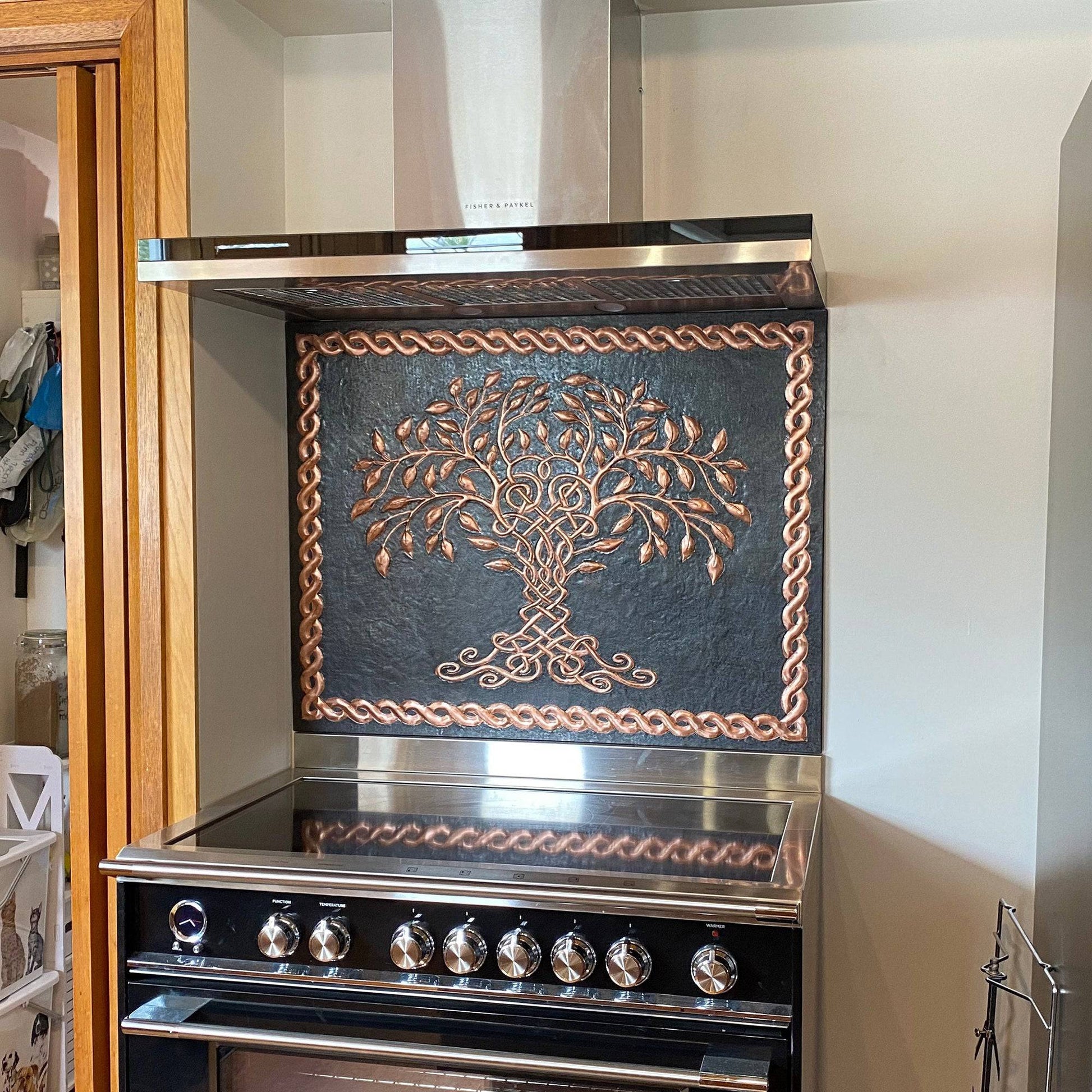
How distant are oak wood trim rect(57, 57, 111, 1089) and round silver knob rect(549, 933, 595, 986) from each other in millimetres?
735

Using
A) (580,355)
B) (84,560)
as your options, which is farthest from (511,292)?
(84,560)

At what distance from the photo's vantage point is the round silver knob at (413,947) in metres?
1.46

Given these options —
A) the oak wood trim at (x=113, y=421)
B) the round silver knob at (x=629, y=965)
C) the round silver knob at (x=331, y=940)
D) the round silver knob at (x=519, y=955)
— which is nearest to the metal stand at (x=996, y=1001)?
the round silver knob at (x=629, y=965)

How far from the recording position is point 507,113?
5.48 ft

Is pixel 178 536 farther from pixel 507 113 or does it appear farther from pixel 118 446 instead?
pixel 507 113

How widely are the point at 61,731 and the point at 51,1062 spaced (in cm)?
48

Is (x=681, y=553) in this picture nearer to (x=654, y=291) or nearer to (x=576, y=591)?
(x=576, y=591)

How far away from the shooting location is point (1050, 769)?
1.70 m

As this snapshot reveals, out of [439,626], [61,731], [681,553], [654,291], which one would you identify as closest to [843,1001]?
[681,553]

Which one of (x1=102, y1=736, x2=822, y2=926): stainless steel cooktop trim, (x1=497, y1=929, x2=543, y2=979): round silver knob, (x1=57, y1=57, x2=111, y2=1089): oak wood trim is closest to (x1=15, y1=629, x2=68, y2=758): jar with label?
(x1=57, y1=57, x2=111, y2=1089): oak wood trim

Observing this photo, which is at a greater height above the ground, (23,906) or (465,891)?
(465,891)

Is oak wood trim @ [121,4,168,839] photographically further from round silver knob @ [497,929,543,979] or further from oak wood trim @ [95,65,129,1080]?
round silver knob @ [497,929,543,979]

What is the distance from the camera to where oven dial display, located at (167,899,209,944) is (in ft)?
5.07

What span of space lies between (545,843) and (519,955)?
9.3 inches
